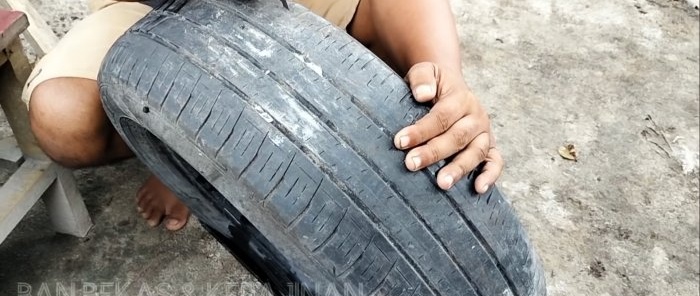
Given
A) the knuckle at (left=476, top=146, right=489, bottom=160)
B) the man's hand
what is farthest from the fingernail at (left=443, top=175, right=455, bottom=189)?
the knuckle at (left=476, top=146, right=489, bottom=160)

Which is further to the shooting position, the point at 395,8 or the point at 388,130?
the point at 395,8

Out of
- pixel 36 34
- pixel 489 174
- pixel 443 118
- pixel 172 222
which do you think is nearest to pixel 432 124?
pixel 443 118

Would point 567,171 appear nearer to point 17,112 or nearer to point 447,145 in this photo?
point 447,145

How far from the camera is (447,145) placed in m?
1.13

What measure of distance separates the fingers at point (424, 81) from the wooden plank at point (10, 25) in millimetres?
749

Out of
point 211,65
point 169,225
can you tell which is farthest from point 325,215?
point 169,225

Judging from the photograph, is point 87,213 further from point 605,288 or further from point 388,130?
point 605,288

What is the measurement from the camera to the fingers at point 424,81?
3.74 feet

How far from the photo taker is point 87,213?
174cm

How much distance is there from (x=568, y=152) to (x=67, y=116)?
1.33 metres

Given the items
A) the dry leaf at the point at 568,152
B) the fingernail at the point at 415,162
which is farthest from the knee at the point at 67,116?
the dry leaf at the point at 568,152

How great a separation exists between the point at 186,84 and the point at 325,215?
0.29 meters

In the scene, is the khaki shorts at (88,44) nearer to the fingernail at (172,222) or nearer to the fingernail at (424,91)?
the fingernail at (172,222)

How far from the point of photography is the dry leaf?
208cm
